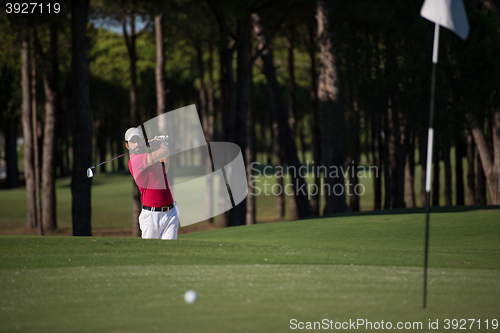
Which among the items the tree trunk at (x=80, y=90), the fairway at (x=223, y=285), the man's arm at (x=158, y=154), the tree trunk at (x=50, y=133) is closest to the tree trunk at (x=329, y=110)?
the tree trunk at (x=80, y=90)

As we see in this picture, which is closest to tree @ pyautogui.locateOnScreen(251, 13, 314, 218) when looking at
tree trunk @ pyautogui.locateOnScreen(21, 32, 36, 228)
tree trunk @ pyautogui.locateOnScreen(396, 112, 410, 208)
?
tree trunk @ pyautogui.locateOnScreen(396, 112, 410, 208)

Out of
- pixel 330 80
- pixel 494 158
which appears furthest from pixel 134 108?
pixel 494 158

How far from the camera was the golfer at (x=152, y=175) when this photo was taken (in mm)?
7895

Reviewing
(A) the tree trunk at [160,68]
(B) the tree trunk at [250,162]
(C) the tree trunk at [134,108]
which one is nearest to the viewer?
(A) the tree trunk at [160,68]

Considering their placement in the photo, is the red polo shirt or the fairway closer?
the fairway

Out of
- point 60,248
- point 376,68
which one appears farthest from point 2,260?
point 376,68

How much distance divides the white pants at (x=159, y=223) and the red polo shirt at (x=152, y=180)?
0.21 m

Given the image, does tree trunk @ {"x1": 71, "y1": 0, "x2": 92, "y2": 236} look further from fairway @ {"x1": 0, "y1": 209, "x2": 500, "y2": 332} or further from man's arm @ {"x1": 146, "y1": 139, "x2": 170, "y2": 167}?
man's arm @ {"x1": 146, "y1": 139, "x2": 170, "y2": 167}

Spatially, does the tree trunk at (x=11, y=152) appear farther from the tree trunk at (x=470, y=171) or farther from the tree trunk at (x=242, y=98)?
the tree trunk at (x=470, y=171)

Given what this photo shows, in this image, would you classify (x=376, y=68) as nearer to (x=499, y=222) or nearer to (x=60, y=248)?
(x=499, y=222)

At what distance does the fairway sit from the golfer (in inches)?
21.8

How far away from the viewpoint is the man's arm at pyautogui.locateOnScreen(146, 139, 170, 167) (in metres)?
7.79

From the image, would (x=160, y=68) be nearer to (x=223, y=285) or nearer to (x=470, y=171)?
(x=470, y=171)

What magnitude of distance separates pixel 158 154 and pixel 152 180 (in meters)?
0.41
